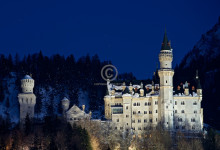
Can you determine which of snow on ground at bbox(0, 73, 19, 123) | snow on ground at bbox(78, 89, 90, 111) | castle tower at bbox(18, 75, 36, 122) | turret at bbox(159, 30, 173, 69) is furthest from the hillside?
snow on ground at bbox(0, 73, 19, 123)

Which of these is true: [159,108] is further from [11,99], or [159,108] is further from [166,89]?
[11,99]

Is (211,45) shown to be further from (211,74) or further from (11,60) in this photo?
(11,60)

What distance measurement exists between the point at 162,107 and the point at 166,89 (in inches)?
128

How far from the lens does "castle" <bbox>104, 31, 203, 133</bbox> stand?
106062mm

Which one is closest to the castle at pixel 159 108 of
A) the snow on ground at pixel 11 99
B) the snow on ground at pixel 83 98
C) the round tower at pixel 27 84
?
the round tower at pixel 27 84

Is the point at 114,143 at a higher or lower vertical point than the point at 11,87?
lower

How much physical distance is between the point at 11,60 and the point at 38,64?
21.0ft

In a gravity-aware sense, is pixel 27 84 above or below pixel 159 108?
above

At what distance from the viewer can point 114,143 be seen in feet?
331

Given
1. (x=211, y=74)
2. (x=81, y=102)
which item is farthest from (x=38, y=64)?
(x=211, y=74)

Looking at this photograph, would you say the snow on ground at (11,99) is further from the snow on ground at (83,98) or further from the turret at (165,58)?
the turret at (165,58)

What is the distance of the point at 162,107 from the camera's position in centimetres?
10612

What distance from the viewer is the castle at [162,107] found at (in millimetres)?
106062

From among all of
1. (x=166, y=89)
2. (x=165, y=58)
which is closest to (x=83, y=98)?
(x=166, y=89)
